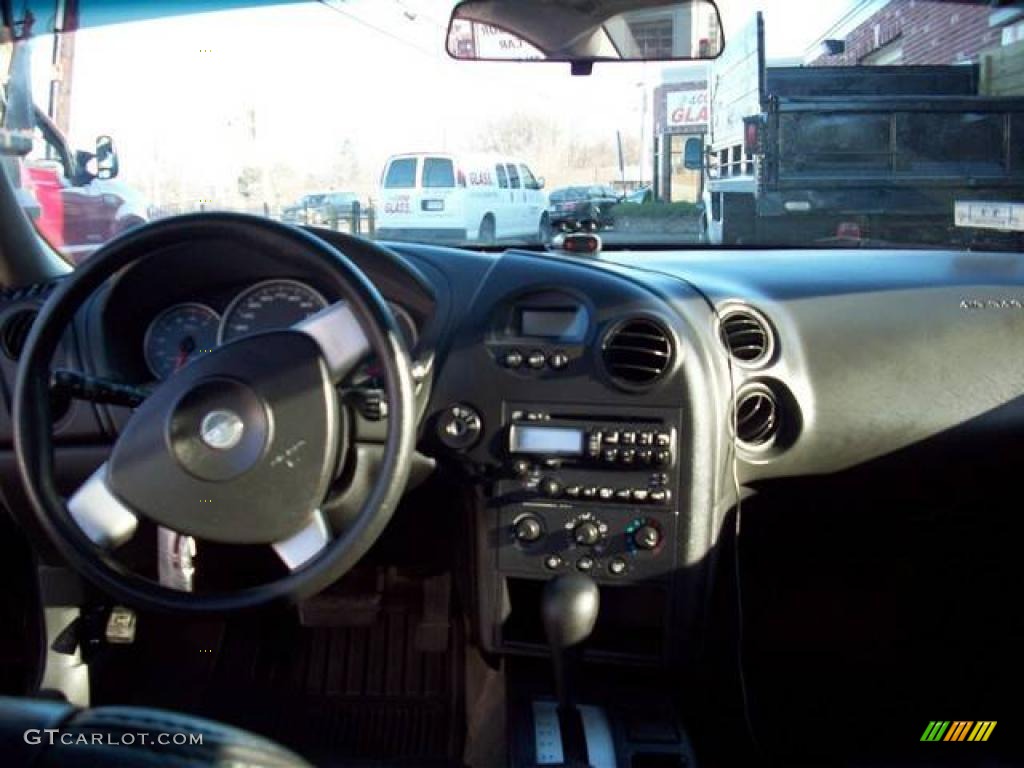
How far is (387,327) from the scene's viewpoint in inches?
91.1

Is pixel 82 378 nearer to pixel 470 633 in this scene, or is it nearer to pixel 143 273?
pixel 143 273

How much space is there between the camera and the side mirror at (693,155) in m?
5.77

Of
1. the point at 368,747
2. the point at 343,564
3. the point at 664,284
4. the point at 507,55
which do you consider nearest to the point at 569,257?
the point at 664,284

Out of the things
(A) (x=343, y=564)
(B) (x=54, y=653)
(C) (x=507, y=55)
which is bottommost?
(B) (x=54, y=653)

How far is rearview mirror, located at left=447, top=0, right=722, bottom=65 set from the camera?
2963 millimetres

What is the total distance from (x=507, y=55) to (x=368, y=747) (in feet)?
6.41

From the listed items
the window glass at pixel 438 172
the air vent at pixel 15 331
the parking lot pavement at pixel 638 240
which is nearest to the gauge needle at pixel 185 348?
the air vent at pixel 15 331

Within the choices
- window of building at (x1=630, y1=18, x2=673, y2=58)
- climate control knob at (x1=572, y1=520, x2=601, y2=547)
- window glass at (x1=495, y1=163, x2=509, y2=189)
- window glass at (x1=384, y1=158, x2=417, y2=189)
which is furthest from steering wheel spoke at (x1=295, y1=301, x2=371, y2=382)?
window glass at (x1=495, y1=163, x2=509, y2=189)

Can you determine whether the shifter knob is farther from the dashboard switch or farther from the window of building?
the window of building

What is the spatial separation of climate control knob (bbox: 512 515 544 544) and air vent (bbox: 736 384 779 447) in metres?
0.55

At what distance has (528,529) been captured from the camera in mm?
2840

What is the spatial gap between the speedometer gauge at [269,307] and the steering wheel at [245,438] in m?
0.35

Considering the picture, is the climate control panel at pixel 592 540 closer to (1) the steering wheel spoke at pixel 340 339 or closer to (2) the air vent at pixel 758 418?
(2) the air vent at pixel 758 418

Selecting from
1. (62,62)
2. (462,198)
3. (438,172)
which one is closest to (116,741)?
(62,62)
